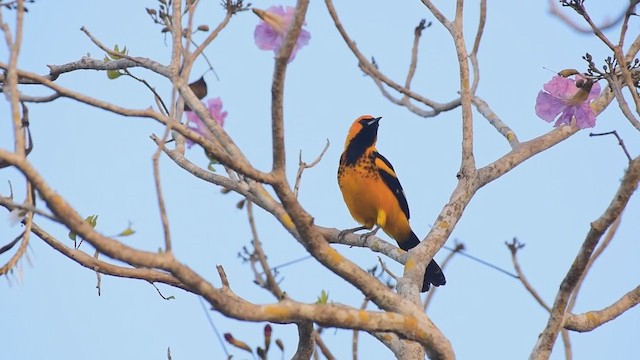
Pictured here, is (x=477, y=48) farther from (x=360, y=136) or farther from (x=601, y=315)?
(x=601, y=315)

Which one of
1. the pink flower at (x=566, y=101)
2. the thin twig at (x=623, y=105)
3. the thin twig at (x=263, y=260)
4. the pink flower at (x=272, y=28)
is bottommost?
the thin twig at (x=263, y=260)

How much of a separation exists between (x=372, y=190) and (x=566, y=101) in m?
2.60

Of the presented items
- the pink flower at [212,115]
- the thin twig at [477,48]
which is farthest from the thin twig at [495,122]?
the pink flower at [212,115]

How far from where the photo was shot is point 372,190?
6250 mm

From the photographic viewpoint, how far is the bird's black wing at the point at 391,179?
6398mm

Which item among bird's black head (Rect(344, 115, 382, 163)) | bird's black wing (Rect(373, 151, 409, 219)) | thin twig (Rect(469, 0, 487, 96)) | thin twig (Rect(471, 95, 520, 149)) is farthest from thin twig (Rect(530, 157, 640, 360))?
bird's black head (Rect(344, 115, 382, 163))

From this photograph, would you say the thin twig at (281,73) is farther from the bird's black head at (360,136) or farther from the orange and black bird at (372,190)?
the bird's black head at (360,136)

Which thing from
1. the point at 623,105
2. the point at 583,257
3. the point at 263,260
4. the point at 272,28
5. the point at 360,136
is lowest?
the point at 263,260

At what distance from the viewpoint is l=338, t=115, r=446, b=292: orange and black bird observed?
627 centimetres

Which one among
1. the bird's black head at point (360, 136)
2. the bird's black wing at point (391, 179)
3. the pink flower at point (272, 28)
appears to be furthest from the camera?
the bird's black head at point (360, 136)

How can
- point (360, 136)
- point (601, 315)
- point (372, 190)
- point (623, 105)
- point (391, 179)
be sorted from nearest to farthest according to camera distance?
point (623, 105) < point (601, 315) < point (372, 190) < point (391, 179) < point (360, 136)

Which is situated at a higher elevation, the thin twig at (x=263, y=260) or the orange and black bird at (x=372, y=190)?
the orange and black bird at (x=372, y=190)

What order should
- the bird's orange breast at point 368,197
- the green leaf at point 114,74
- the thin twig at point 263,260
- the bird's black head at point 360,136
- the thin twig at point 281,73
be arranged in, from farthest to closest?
1. the bird's black head at point 360,136
2. the bird's orange breast at point 368,197
3. the green leaf at point 114,74
4. the thin twig at point 281,73
5. the thin twig at point 263,260

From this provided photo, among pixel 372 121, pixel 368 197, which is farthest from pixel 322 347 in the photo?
pixel 372 121
